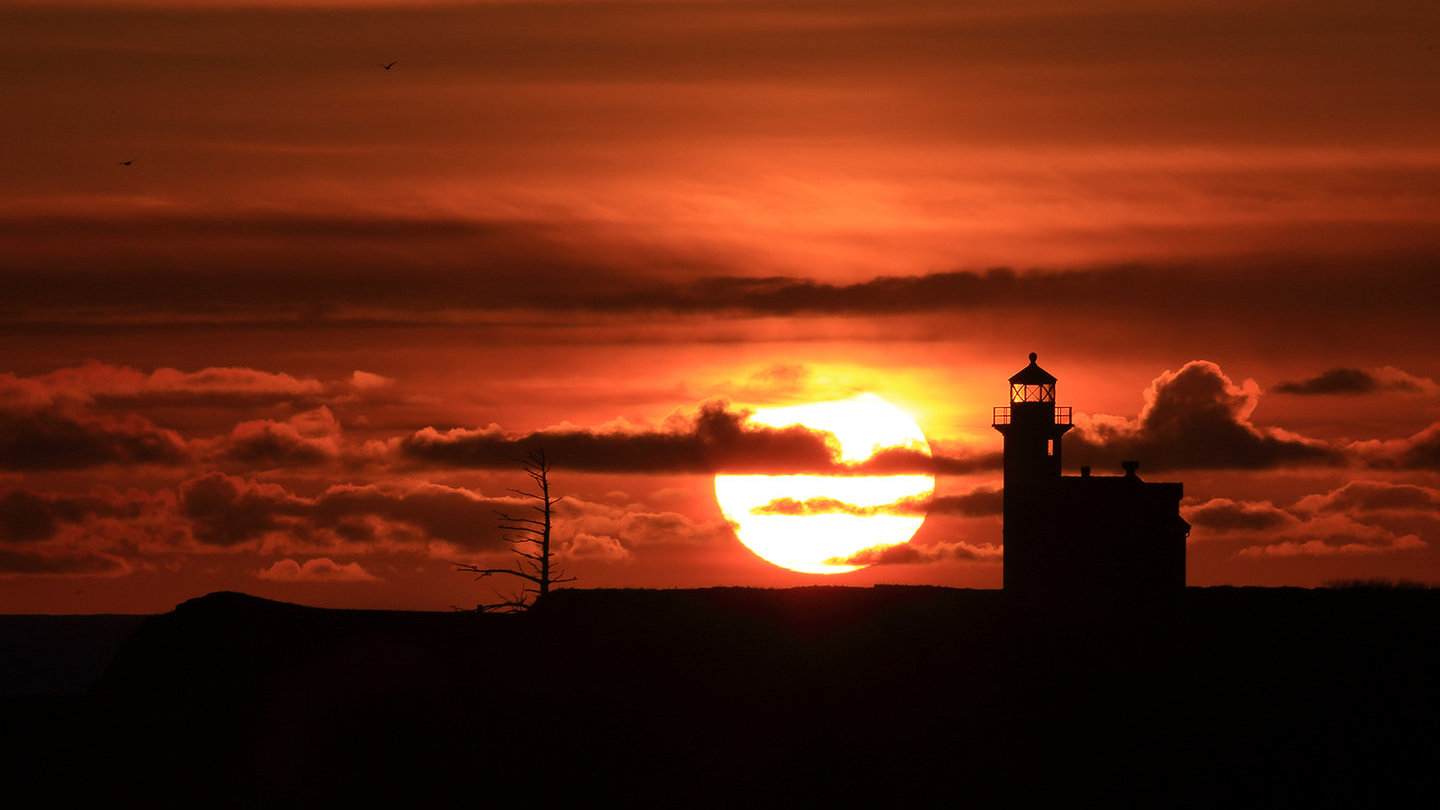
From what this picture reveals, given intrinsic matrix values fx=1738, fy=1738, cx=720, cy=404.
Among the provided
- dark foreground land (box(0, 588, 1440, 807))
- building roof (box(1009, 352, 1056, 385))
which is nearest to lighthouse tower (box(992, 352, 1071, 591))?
building roof (box(1009, 352, 1056, 385))

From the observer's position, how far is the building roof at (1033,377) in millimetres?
62219

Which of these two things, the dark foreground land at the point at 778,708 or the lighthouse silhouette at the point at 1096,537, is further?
the lighthouse silhouette at the point at 1096,537

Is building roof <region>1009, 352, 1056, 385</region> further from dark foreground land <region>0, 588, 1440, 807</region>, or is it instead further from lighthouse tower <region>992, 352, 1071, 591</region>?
dark foreground land <region>0, 588, 1440, 807</region>

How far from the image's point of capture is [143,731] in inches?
1549

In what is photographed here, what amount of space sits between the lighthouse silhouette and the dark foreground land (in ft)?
44.1

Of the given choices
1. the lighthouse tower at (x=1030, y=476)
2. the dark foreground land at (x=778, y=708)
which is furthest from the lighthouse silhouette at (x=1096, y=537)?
the dark foreground land at (x=778, y=708)

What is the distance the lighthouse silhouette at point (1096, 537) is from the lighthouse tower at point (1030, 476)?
1.6 inches

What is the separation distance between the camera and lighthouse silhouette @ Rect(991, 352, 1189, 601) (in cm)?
5556

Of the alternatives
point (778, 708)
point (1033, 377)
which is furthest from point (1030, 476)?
point (778, 708)

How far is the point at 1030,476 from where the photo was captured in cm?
6003

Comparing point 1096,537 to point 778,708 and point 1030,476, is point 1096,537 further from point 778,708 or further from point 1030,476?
point 778,708

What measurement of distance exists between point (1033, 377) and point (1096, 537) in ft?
26.5

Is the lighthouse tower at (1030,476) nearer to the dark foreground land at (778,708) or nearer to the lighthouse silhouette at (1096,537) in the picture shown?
the lighthouse silhouette at (1096,537)

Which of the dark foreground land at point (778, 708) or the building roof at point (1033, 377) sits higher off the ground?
the building roof at point (1033, 377)
